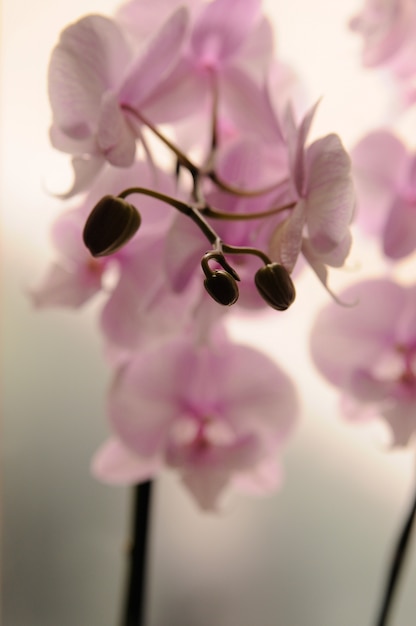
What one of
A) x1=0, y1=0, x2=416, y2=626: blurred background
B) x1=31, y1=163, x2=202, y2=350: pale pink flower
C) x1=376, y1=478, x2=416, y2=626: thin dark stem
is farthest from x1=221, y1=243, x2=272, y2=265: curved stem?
x1=0, y1=0, x2=416, y2=626: blurred background

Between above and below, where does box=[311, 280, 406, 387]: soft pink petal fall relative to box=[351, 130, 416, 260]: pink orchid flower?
below

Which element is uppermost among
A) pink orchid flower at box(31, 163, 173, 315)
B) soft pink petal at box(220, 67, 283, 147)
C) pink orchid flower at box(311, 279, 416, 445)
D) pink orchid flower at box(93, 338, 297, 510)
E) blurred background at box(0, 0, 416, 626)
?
soft pink petal at box(220, 67, 283, 147)

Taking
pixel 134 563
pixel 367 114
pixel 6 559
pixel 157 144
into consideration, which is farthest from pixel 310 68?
pixel 6 559

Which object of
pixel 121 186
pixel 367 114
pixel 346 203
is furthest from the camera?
pixel 367 114

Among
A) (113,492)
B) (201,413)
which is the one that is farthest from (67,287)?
(113,492)

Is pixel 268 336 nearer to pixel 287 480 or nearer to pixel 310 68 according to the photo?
pixel 287 480

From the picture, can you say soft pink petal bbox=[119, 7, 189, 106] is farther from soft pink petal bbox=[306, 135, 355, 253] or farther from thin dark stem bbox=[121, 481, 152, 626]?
thin dark stem bbox=[121, 481, 152, 626]

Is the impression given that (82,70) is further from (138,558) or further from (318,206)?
(138,558)
